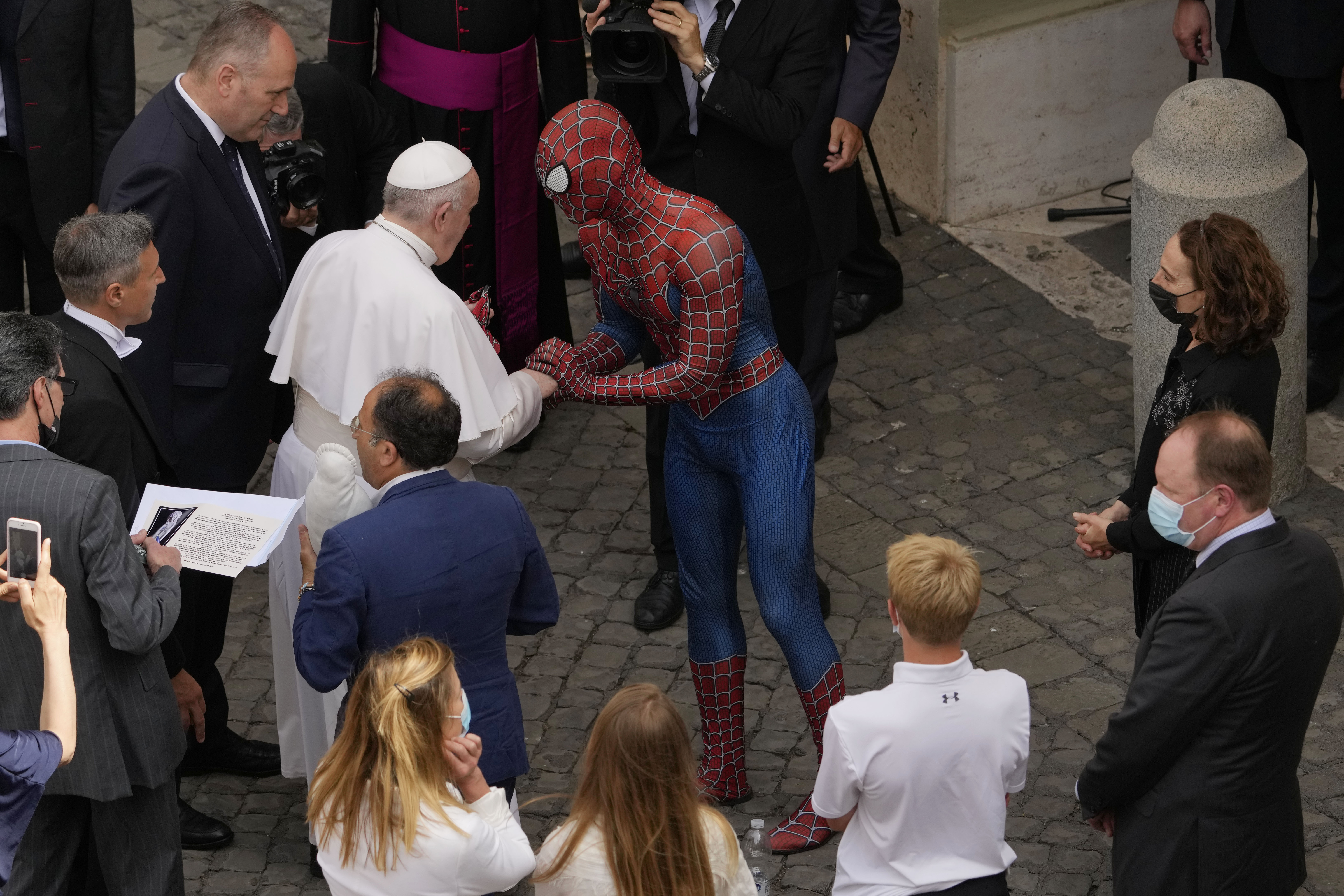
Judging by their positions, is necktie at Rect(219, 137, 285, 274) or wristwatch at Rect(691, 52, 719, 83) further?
wristwatch at Rect(691, 52, 719, 83)

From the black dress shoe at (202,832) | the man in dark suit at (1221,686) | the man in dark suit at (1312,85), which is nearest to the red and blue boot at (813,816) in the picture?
the man in dark suit at (1221,686)

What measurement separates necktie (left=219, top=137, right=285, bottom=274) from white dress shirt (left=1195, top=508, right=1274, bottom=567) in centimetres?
300

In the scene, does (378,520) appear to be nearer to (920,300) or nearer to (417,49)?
(417,49)

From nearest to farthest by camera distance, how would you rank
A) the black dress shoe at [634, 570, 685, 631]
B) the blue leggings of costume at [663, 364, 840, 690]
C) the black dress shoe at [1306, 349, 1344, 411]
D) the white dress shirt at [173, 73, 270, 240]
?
the blue leggings of costume at [663, 364, 840, 690] → the white dress shirt at [173, 73, 270, 240] → the black dress shoe at [634, 570, 685, 631] → the black dress shoe at [1306, 349, 1344, 411]

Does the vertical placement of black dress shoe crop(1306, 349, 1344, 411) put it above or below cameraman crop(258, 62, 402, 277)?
below

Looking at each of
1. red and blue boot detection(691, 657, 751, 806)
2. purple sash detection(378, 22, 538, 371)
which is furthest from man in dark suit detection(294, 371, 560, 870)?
purple sash detection(378, 22, 538, 371)

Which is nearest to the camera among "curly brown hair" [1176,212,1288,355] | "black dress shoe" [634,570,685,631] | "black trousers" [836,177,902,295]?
"curly brown hair" [1176,212,1288,355]

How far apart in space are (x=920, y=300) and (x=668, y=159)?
2505 mm

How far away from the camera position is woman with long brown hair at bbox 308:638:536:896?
3.30 meters

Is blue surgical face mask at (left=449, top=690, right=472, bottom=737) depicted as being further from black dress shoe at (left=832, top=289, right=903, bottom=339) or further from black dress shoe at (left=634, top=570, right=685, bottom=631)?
black dress shoe at (left=832, top=289, right=903, bottom=339)

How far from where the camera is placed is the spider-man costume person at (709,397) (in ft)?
15.0

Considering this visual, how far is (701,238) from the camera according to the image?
4.57 metres

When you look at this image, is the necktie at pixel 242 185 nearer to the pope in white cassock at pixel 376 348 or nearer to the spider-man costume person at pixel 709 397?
the pope in white cassock at pixel 376 348

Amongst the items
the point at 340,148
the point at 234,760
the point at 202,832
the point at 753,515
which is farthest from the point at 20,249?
the point at 753,515
